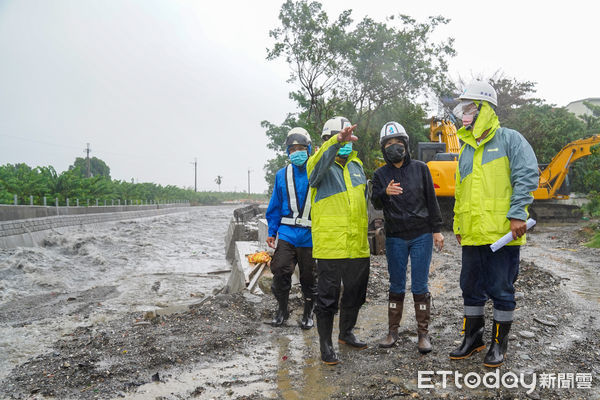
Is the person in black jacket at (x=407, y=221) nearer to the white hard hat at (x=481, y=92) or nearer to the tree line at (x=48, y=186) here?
the white hard hat at (x=481, y=92)

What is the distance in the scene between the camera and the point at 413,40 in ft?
68.3

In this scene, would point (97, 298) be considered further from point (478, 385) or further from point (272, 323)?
point (478, 385)

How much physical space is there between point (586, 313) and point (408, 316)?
1.92 metres

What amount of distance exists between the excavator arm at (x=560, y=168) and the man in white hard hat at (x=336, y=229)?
553 inches

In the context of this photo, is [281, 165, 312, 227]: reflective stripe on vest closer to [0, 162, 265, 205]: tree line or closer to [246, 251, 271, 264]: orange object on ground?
[246, 251, 271, 264]: orange object on ground

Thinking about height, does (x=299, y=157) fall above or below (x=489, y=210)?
→ above

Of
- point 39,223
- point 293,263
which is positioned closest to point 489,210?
point 293,263

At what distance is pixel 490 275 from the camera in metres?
3.51

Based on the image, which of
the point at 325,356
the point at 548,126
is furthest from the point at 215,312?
the point at 548,126

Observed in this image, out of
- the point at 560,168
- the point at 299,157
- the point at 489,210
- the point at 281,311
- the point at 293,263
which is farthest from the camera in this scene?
the point at 560,168

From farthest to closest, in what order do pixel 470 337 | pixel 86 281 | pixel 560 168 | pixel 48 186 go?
pixel 48 186 < pixel 560 168 < pixel 86 281 < pixel 470 337

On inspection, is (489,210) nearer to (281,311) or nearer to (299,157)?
(299,157)

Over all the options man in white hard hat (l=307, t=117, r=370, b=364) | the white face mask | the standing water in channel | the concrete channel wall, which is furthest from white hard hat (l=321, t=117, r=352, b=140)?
the concrete channel wall

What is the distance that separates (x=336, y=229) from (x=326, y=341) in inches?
36.9
